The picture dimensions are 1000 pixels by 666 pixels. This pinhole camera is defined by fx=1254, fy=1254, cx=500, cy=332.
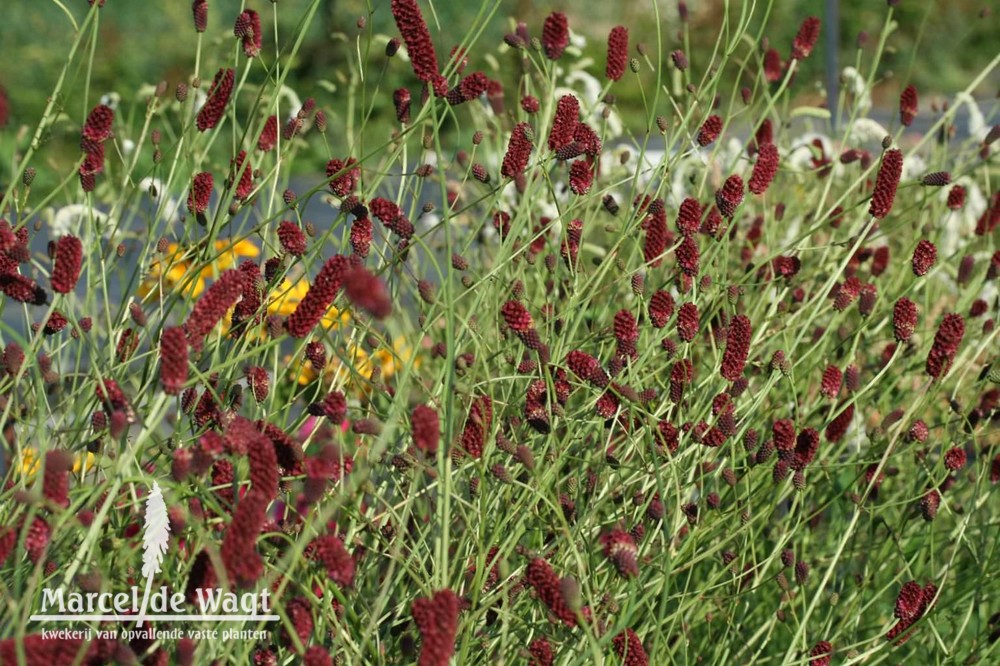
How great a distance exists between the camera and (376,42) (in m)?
7.84

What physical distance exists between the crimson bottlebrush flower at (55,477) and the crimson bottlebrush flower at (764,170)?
3.54 feet

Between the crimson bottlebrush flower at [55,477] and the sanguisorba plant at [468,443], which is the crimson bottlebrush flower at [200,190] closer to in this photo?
the sanguisorba plant at [468,443]

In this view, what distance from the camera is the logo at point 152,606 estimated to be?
124 centimetres

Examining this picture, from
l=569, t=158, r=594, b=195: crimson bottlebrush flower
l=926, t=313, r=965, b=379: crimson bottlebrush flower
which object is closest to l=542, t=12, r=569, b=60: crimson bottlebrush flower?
l=569, t=158, r=594, b=195: crimson bottlebrush flower

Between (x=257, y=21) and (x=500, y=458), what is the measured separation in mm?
703

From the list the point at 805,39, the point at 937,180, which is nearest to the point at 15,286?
the point at 937,180

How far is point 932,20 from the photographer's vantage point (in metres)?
13.5

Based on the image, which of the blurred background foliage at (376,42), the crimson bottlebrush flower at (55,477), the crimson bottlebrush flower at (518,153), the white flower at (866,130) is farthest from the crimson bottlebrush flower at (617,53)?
the blurred background foliage at (376,42)

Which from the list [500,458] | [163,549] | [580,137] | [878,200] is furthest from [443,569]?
[878,200]

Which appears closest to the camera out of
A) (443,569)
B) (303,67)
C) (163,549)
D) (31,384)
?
(443,569)

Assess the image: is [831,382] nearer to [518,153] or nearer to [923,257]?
[923,257]

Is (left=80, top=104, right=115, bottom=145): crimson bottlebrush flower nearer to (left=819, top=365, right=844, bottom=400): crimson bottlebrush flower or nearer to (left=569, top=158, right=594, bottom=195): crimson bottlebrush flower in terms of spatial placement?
(left=569, top=158, right=594, bottom=195): crimson bottlebrush flower

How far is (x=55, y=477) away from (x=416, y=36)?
0.65 meters

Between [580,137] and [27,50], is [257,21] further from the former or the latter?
[27,50]
